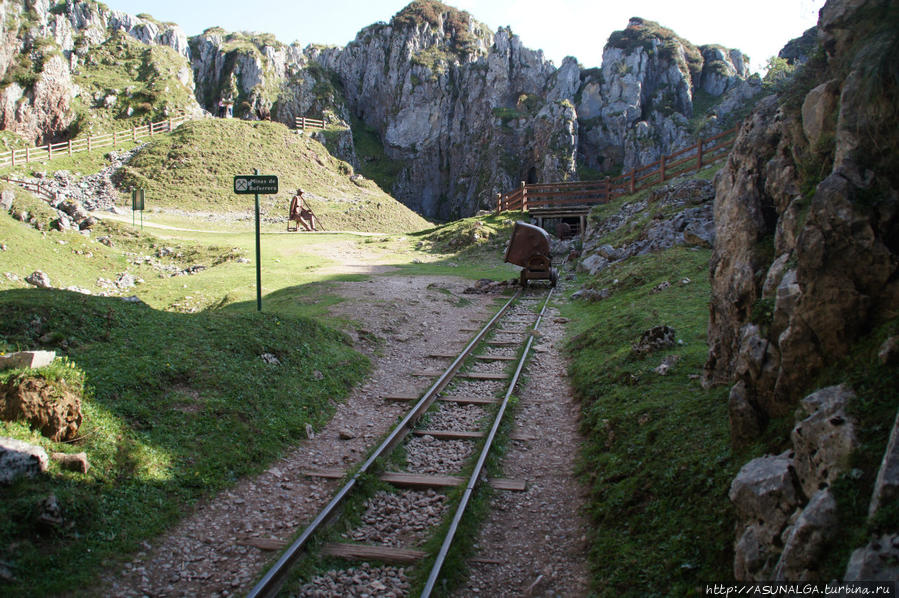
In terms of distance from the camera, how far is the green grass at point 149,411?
199 inches

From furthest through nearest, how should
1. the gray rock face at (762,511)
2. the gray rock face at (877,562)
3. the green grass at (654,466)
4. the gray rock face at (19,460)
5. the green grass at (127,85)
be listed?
the green grass at (127,85)
the gray rock face at (19,460)
the green grass at (654,466)
the gray rock face at (762,511)
the gray rock face at (877,562)

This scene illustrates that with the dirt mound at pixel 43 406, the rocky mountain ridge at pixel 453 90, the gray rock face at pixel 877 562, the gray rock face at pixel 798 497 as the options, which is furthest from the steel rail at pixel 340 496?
the rocky mountain ridge at pixel 453 90

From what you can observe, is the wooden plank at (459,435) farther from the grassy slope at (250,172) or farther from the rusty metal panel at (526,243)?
the grassy slope at (250,172)

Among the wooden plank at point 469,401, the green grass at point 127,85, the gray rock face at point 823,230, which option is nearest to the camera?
the gray rock face at point 823,230

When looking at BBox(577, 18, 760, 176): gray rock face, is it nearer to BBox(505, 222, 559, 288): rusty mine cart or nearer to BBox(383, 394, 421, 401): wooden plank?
BBox(505, 222, 559, 288): rusty mine cart

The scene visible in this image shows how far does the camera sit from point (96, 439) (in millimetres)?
6383

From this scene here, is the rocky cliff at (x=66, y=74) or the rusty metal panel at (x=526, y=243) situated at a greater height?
the rocky cliff at (x=66, y=74)

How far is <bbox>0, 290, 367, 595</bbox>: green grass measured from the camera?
5055mm

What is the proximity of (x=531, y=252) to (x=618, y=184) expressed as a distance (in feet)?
58.2

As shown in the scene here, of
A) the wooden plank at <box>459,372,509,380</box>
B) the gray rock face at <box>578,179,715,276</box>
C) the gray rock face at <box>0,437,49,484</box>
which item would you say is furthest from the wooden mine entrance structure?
the gray rock face at <box>0,437,49,484</box>

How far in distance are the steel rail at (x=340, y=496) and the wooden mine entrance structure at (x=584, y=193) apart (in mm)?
23204

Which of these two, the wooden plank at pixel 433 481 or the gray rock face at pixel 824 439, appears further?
the wooden plank at pixel 433 481

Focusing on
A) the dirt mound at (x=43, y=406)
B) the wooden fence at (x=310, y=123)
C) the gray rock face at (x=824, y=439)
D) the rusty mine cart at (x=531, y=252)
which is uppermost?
the wooden fence at (x=310, y=123)

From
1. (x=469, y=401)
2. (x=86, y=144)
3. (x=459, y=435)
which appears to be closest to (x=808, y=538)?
(x=459, y=435)
